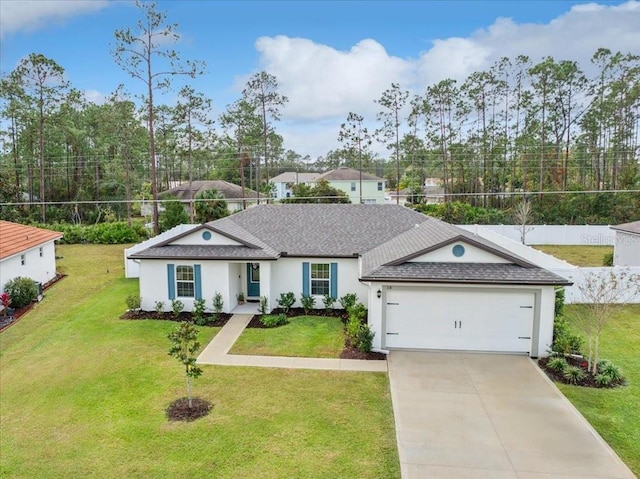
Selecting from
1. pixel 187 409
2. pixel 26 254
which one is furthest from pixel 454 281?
pixel 26 254

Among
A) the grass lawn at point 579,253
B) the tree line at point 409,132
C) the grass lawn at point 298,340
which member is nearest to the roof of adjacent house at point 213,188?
the tree line at point 409,132

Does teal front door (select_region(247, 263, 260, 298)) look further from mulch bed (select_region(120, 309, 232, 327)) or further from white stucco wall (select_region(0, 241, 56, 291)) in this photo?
white stucco wall (select_region(0, 241, 56, 291))

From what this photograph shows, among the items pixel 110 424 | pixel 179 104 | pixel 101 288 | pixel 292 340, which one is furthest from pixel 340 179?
pixel 110 424

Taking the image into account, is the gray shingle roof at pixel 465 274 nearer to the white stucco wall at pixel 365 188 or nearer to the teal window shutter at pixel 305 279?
the teal window shutter at pixel 305 279

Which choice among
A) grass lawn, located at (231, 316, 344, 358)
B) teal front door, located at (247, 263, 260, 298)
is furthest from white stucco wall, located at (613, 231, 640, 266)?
teal front door, located at (247, 263, 260, 298)

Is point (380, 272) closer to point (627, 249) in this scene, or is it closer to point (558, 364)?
point (558, 364)

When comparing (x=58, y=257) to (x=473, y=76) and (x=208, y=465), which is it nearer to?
(x=208, y=465)

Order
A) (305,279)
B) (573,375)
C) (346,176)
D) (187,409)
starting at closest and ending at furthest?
(187,409), (573,375), (305,279), (346,176)
